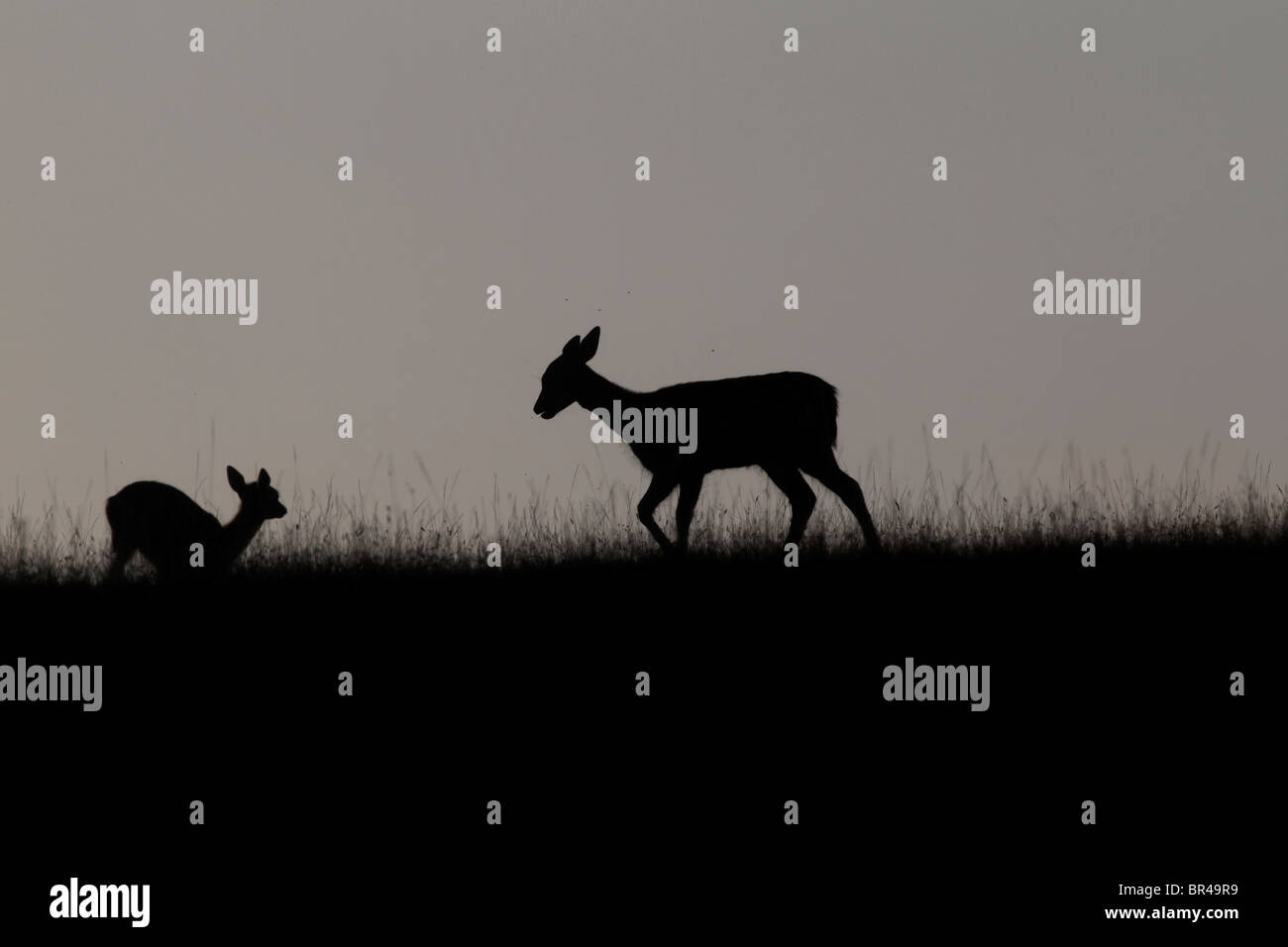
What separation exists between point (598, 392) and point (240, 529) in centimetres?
269

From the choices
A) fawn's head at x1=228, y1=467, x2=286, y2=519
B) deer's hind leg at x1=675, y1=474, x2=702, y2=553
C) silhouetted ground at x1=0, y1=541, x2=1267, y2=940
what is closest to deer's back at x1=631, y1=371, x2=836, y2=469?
deer's hind leg at x1=675, y1=474, x2=702, y2=553

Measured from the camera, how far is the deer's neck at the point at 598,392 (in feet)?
46.5

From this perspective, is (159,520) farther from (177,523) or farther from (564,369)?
(564,369)

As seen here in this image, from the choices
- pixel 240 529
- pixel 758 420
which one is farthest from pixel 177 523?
pixel 758 420

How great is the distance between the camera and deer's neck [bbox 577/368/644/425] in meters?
14.2

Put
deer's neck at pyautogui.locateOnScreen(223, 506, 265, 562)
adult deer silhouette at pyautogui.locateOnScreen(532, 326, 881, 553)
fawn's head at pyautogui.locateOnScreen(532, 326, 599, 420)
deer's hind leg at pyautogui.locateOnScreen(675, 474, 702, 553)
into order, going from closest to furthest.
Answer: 1. deer's hind leg at pyautogui.locateOnScreen(675, 474, 702, 553)
2. adult deer silhouette at pyautogui.locateOnScreen(532, 326, 881, 553)
3. deer's neck at pyautogui.locateOnScreen(223, 506, 265, 562)
4. fawn's head at pyautogui.locateOnScreen(532, 326, 599, 420)

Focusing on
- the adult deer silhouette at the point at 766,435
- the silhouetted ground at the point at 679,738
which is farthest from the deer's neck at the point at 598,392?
the silhouetted ground at the point at 679,738

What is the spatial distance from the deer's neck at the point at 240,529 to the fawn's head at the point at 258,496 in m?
0.03

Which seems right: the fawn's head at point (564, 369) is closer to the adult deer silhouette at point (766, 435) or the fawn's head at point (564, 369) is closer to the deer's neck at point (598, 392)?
the deer's neck at point (598, 392)

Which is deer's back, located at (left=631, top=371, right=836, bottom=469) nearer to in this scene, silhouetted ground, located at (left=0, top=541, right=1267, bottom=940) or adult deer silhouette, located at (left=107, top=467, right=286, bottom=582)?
adult deer silhouette, located at (left=107, top=467, right=286, bottom=582)
